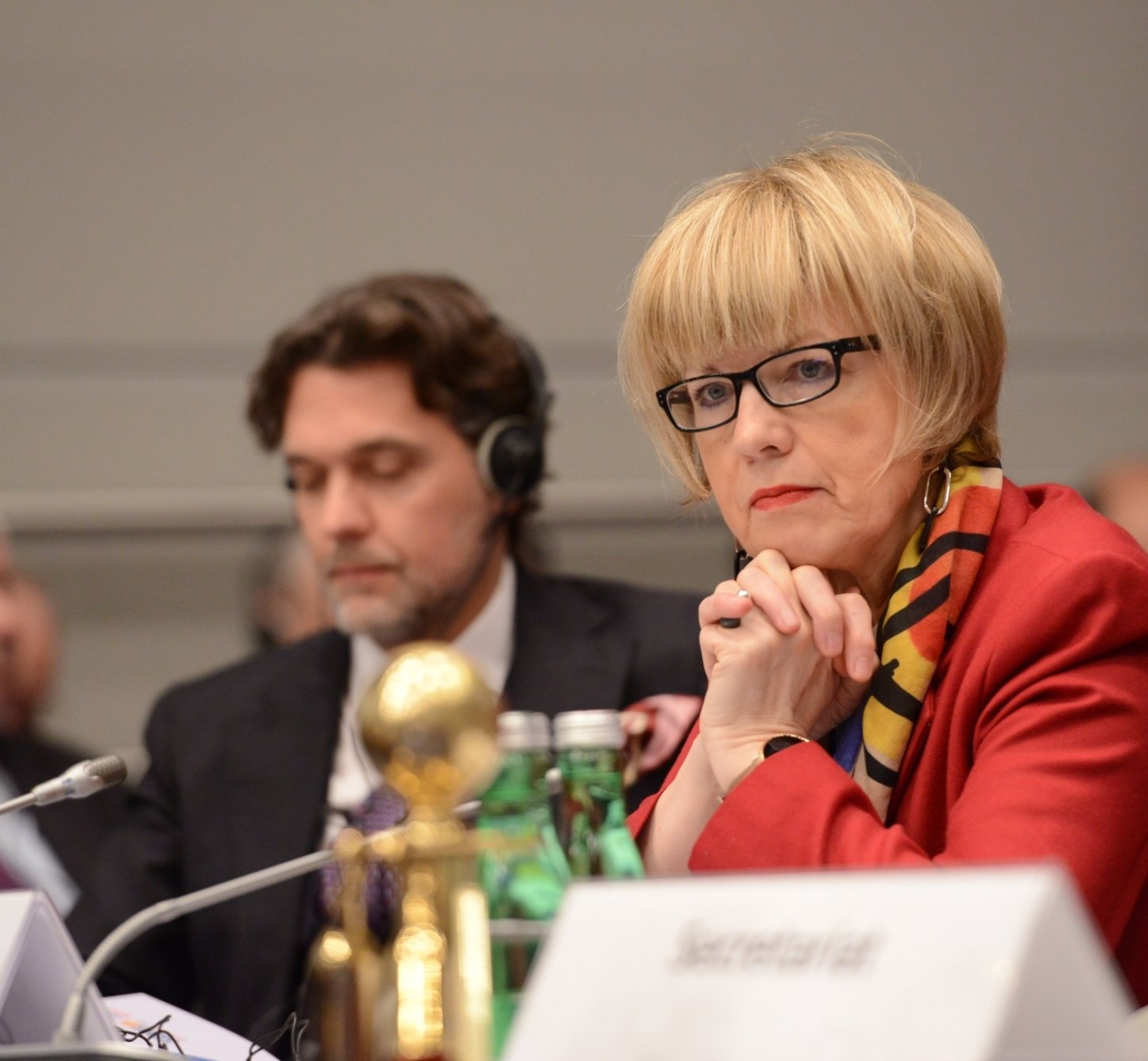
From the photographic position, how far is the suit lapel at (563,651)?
2.14 meters

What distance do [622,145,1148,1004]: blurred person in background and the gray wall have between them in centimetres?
225

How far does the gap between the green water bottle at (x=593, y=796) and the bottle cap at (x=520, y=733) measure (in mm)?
29

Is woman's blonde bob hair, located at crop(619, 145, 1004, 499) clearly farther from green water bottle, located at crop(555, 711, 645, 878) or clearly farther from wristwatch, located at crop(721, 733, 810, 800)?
green water bottle, located at crop(555, 711, 645, 878)

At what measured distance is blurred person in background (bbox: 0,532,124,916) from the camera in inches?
108

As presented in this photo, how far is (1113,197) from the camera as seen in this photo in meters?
3.63

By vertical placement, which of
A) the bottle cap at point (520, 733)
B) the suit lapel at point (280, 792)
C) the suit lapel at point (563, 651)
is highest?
the bottle cap at point (520, 733)

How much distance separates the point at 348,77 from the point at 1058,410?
175 cm

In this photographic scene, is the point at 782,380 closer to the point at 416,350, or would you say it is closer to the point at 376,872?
the point at 376,872

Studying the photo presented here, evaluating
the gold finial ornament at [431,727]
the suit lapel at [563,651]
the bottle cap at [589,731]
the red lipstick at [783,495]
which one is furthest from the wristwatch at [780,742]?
the suit lapel at [563,651]

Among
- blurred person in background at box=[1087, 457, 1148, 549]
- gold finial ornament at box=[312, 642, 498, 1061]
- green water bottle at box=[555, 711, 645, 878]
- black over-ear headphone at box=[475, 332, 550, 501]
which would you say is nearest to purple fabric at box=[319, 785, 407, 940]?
black over-ear headphone at box=[475, 332, 550, 501]

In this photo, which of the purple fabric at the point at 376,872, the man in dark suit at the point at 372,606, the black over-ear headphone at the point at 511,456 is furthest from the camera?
the black over-ear headphone at the point at 511,456

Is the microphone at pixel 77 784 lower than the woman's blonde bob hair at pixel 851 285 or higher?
lower

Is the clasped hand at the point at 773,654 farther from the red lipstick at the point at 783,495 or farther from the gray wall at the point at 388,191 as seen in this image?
the gray wall at the point at 388,191

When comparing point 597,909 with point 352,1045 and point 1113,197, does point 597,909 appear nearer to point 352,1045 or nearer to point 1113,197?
point 352,1045
